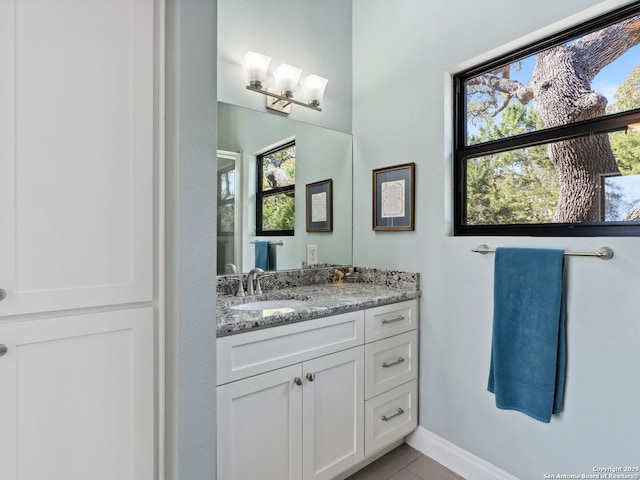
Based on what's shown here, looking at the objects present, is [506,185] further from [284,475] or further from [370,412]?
[284,475]

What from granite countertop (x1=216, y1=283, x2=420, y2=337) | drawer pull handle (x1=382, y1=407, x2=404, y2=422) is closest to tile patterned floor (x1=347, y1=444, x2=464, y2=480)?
drawer pull handle (x1=382, y1=407, x2=404, y2=422)

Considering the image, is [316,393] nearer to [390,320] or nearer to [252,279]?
[390,320]

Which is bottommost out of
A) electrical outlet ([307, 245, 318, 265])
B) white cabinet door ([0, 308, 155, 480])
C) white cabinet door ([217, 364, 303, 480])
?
white cabinet door ([217, 364, 303, 480])

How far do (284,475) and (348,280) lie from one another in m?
1.20

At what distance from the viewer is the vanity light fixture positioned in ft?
6.29

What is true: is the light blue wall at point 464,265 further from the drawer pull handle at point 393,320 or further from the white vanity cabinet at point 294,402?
the white vanity cabinet at point 294,402

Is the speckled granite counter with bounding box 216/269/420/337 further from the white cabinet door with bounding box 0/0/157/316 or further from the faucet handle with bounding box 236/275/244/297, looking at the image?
the white cabinet door with bounding box 0/0/157/316

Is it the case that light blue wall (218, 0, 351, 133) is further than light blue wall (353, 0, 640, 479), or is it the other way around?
light blue wall (218, 0, 351, 133)

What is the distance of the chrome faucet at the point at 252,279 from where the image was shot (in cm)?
190

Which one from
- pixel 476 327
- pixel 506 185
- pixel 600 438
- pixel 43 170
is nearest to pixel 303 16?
pixel 506 185

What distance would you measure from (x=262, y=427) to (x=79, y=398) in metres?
0.63

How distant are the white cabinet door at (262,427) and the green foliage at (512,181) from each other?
125 cm

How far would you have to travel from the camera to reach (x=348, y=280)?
234 cm

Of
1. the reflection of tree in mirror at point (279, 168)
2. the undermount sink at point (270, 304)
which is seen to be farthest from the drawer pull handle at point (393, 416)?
the reflection of tree in mirror at point (279, 168)
